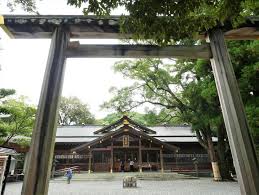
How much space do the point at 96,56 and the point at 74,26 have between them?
0.72 metres

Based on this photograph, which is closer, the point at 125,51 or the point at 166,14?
the point at 166,14

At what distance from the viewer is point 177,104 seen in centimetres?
2005

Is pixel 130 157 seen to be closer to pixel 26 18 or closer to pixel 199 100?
pixel 199 100

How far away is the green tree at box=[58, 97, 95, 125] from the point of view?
151 ft

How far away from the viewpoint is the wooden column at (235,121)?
3.01 meters

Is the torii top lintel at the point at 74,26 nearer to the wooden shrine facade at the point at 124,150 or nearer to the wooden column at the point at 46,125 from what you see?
the wooden column at the point at 46,125

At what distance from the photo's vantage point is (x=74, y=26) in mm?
4066

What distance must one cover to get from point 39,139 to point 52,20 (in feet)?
7.08

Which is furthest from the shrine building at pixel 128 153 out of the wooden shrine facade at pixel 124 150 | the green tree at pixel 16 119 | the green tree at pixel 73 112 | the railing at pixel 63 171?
the green tree at pixel 73 112

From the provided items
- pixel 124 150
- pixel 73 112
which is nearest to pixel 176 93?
pixel 124 150

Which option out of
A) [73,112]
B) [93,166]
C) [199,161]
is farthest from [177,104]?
[73,112]

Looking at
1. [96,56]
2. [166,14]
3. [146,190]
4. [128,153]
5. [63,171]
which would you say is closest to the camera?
[166,14]

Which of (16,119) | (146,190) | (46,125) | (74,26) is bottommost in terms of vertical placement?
(146,190)

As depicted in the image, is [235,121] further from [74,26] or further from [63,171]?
[63,171]
